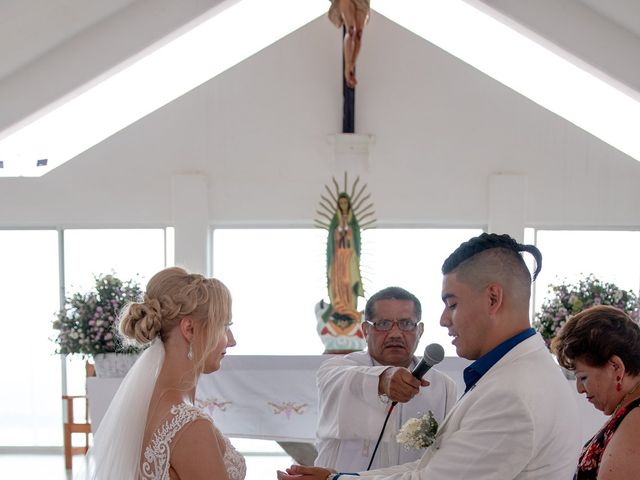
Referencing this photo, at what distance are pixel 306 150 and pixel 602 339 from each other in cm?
710

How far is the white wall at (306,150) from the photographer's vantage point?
9508 millimetres

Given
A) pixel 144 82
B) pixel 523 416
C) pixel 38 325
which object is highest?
pixel 144 82

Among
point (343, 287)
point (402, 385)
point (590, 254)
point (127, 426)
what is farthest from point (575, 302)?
point (127, 426)

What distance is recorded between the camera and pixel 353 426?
364 cm

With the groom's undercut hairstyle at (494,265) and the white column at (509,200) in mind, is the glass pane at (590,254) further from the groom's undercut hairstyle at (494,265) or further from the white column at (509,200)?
the groom's undercut hairstyle at (494,265)

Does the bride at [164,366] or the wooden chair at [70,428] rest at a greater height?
the bride at [164,366]

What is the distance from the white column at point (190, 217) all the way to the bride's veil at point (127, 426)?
6846mm

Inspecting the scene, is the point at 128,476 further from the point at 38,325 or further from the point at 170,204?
the point at 38,325

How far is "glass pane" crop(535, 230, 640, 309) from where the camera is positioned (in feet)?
31.7

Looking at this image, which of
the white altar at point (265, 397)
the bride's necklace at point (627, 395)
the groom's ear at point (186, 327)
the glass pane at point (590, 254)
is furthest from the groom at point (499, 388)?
the glass pane at point (590, 254)

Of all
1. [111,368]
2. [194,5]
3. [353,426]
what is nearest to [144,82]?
[194,5]

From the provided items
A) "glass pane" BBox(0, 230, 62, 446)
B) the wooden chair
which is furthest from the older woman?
"glass pane" BBox(0, 230, 62, 446)

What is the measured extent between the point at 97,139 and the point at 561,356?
26.4 feet

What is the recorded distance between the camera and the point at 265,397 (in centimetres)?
643
